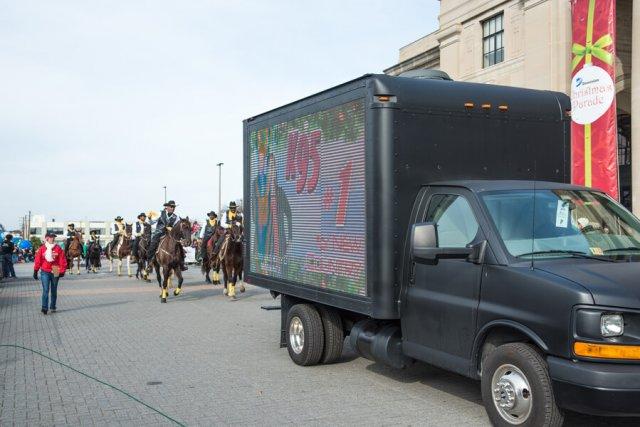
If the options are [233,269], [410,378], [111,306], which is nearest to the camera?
[410,378]

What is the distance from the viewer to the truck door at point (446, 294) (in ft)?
19.5

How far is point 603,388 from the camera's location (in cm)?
471

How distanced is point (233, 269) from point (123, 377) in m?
10.7

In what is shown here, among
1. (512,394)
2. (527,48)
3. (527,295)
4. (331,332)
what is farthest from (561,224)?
(527,48)

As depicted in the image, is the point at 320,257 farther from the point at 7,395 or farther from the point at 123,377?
the point at 7,395

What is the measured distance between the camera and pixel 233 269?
18984 mm

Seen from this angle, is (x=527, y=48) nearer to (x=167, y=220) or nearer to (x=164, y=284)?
(x=167, y=220)

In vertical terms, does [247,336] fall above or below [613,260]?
below

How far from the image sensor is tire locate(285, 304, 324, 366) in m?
8.59

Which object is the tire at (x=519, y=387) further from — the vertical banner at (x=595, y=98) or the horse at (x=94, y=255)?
the horse at (x=94, y=255)

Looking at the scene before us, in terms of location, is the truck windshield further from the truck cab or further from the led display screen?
the led display screen

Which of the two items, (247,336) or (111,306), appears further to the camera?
(111,306)

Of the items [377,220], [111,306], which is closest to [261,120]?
[377,220]

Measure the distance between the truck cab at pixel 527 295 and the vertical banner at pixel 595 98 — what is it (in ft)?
48.6
